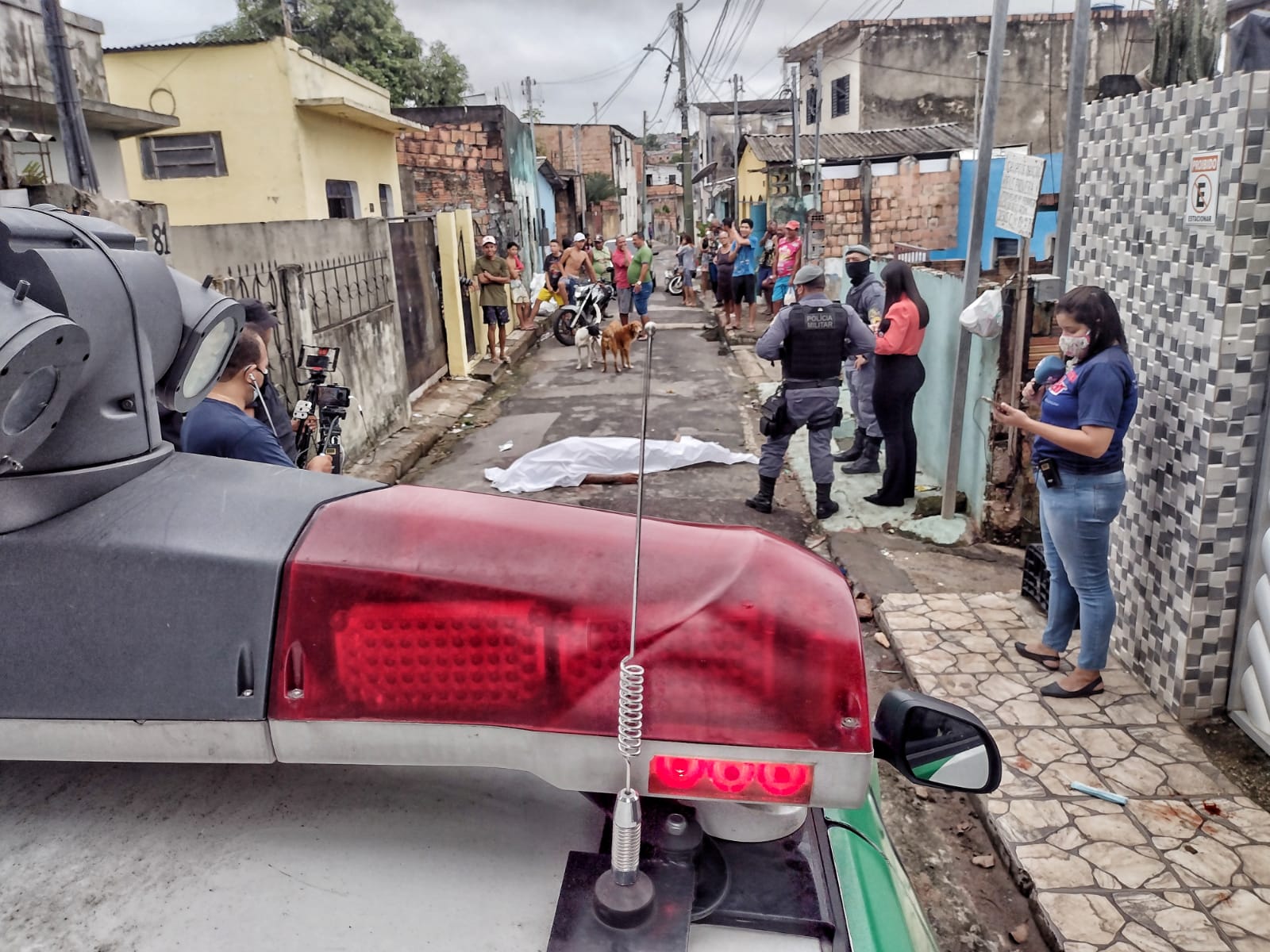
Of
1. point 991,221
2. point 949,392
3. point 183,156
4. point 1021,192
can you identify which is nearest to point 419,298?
point 183,156

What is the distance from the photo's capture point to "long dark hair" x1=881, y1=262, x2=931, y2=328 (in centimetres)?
659

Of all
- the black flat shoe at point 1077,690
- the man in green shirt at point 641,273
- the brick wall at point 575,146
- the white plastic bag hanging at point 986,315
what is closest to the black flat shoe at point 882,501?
the white plastic bag hanging at point 986,315

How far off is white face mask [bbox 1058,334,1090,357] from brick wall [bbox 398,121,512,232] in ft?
64.1

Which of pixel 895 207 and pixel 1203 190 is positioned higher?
pixel 895 207

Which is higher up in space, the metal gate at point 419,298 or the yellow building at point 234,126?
the yellow building at point 234,126

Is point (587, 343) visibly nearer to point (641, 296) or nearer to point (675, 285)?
point (641, 296)

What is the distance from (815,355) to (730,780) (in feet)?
18.4

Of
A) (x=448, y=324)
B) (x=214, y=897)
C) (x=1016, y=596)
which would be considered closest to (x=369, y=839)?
(x=214, y=897)

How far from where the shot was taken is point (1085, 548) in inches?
153

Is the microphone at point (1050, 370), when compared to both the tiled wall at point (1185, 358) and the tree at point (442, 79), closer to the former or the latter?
the tiled wall at point (1185, 358)

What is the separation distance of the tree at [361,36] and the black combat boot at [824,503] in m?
24.8

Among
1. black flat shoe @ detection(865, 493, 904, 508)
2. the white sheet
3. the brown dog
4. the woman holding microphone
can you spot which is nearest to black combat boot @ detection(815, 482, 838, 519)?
black flat shoe @ detection(865, 493, 904, 508)

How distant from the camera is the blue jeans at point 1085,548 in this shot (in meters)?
3.80

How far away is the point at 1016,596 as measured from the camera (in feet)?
17.3
